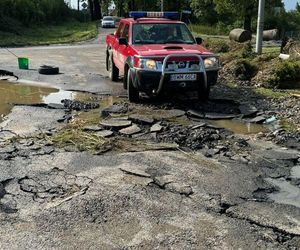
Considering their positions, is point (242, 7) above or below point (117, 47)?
above

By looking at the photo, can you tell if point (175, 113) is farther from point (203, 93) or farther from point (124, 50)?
point (124, 50)

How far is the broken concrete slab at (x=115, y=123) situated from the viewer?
847 cm

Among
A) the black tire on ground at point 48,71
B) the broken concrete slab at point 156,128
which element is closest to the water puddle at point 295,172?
the broken concrete slab at point 156,128

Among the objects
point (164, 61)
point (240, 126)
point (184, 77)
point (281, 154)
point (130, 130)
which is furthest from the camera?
point (184, 77)

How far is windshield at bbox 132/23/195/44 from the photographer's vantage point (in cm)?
1134

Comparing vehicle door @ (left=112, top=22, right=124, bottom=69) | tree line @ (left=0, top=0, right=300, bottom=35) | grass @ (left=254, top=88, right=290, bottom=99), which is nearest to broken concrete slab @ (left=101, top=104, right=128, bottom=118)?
vehicle door @ (left=112, top=22, right=124, bottom=69)

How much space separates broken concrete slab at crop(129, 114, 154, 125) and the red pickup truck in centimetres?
118

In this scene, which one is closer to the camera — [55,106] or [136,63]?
[136,63]

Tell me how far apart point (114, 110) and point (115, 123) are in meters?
1.20

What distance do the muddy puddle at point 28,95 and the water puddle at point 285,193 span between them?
6130 millimetres

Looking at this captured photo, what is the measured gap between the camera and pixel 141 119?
8.91 metres

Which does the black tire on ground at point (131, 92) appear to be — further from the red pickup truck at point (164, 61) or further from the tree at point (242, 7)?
the tree at point (242, 7)

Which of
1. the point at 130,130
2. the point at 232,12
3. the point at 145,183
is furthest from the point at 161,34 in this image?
the point at 232,12

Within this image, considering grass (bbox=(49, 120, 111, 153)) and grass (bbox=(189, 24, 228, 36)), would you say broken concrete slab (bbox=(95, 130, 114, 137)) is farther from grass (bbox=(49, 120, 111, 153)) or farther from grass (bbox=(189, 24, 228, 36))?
grass (bbox=(189, 24, 228, 36))
